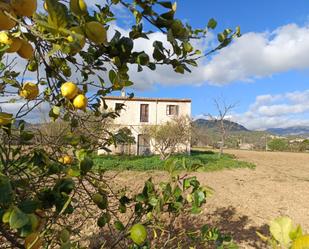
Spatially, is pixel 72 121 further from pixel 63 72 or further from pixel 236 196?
pixel 236 196

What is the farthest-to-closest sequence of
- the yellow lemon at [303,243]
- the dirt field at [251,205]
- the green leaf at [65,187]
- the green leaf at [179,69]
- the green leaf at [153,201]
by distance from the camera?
the dirt field at [251,205]
the green leaf at [153,201]
the green leaf at [179,69]
the green leaf at [65,187]
the yellow lemon at [303,243]

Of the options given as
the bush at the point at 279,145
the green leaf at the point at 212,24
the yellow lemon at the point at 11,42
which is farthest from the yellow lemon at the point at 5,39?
the bush at the point at 279,145

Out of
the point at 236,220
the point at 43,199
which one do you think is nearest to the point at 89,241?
the point at 236,220

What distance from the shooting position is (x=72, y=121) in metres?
1.52

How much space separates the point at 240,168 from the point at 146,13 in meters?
15.4

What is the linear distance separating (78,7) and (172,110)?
2240 cm

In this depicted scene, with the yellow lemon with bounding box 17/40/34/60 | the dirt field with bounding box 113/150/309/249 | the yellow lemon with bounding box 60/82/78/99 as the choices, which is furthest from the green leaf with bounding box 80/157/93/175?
the dirt field with bounding box 113/150/309/249

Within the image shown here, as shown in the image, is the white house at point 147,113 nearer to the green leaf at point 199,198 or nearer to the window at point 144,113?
the window at point 144,113

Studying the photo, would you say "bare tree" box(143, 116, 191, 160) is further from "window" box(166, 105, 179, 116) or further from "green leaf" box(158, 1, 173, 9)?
"green leaf" box(158, 1, 173, 9)

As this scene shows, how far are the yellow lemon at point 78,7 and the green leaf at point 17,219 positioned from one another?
39cm

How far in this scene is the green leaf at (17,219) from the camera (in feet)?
1.86


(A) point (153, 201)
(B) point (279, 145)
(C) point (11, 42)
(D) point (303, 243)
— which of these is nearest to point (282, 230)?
(D) point (303, 243)

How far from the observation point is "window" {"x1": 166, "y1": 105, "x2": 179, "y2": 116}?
22.8m

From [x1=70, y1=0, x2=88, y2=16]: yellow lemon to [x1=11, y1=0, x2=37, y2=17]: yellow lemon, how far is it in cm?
14
